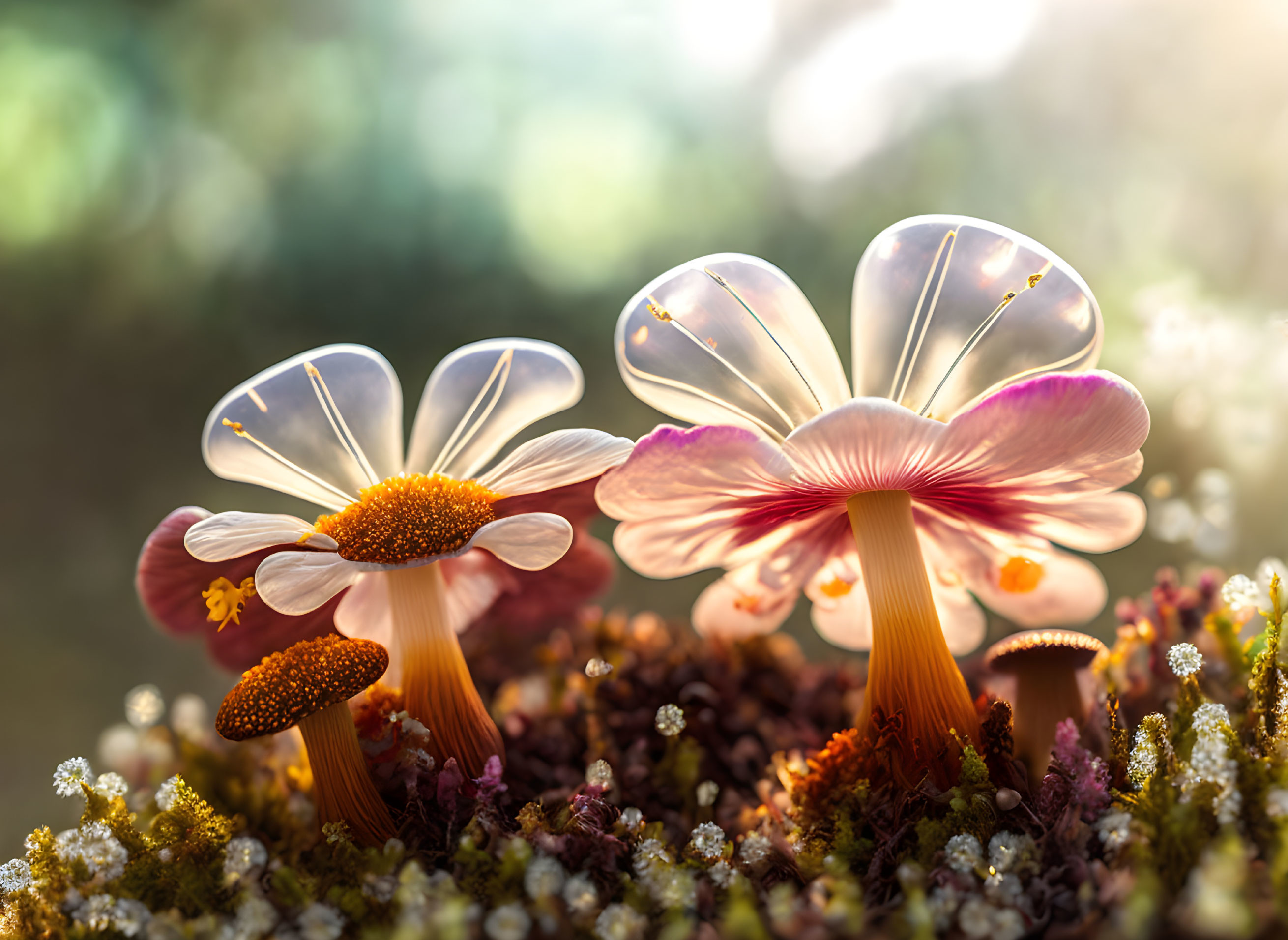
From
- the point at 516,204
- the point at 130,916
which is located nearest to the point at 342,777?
the point at 130,916

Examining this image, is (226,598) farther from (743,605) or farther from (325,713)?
(743,605)

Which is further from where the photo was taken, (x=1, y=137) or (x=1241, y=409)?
(x=1, y=137)

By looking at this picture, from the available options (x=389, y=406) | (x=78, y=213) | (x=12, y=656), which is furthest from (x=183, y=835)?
(x=78, y=213)

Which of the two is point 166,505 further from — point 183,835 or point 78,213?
point 183,835

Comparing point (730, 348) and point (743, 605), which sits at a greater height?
point (730, 348)

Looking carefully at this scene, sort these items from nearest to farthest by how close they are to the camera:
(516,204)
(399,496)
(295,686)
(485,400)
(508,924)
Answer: (508,924) < (295,686) < (399,496) < (485,400) < (516,204)

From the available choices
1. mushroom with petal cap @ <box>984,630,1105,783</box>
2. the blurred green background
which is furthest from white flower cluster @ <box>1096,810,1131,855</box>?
the blurred green background

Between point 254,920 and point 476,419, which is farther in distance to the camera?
point 476,419
